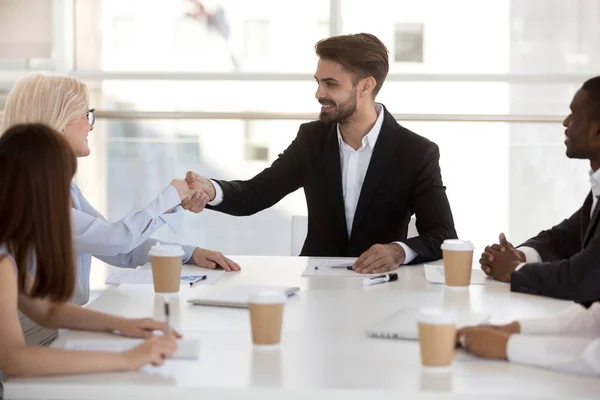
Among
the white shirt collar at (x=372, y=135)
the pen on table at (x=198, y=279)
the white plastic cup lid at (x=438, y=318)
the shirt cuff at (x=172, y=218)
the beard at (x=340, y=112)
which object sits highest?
the beard at (x=340, y=112)

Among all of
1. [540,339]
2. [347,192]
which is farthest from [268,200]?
[540,339]

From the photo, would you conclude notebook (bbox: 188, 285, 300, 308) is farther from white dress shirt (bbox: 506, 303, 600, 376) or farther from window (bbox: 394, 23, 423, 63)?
window (bbox: 394, 23, 423, 63)

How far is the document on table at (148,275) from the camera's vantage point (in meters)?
2.26

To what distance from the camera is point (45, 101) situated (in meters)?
2.49

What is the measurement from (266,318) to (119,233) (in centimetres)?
89

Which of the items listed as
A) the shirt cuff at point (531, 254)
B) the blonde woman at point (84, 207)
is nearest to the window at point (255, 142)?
the blonde woman at point (84, 207)

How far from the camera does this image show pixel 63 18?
4984 millimetres

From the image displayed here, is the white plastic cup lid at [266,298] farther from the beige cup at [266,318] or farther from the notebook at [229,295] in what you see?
the notebook at [229,295]

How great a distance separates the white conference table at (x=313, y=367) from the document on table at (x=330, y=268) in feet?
1.08

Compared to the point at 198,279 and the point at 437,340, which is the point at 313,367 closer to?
the point at 437,340

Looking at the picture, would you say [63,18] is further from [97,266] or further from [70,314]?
[70,314]

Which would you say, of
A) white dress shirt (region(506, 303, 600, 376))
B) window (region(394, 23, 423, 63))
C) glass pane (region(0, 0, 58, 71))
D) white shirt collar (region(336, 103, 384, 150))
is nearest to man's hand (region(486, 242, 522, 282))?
white dress shirt (region(506, 303, 600, 376))

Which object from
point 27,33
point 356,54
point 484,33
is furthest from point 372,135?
point 27,33

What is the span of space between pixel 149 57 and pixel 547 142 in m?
2.15
